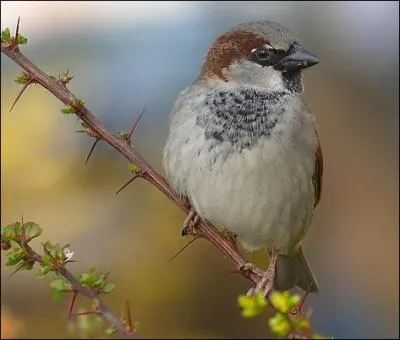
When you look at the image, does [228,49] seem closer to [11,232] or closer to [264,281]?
[264,281]

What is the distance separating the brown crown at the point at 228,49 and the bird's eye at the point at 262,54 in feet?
0.04

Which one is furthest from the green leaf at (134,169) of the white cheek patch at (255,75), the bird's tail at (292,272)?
the bird's tail at (292,272)

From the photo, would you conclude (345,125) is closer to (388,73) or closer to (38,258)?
(388,73)

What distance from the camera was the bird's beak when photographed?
168 cm

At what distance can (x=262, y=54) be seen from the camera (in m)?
1.76

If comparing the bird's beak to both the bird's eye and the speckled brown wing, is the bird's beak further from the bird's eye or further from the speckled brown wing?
the speckled brown wing

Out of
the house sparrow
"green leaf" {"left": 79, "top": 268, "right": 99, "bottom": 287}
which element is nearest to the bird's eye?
the house sparrow

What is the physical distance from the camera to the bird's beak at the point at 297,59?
5.52ft

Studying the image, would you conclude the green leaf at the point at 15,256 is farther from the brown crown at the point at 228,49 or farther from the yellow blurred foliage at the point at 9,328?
the brown crown at the point at 228,49

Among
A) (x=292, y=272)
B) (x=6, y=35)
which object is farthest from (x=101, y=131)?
(x=292, y=272)

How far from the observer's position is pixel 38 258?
0.96m

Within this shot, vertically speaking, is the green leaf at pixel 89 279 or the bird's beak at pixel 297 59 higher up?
the bird's beak at pixel 297 59

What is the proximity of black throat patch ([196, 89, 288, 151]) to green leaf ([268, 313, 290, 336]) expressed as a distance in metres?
0.96

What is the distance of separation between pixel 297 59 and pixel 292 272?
2.09 feet
